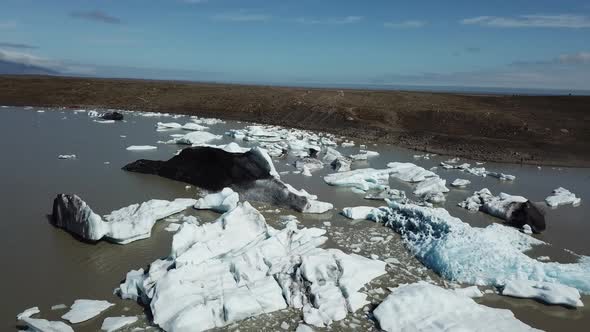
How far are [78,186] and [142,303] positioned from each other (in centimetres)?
557

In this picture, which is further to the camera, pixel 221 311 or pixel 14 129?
pixel 14 129

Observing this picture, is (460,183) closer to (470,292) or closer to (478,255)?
(478,255)

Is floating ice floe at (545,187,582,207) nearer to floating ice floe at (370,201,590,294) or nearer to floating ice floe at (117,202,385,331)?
floating ice floe at (370,201,590,294)

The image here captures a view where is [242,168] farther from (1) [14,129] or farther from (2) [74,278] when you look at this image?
(1) [14,129]

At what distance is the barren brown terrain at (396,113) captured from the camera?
57.3ft

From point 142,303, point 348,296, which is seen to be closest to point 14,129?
point 142,303

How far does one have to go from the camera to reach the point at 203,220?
8.16 metres

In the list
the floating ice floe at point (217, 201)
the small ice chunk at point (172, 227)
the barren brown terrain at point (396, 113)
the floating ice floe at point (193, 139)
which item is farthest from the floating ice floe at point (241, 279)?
the barren brown terrain at point (396, 113)

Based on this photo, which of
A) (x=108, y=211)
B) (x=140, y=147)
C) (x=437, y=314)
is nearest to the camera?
(x=437, y=314)

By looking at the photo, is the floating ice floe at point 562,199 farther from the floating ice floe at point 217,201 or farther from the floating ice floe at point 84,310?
the floating ice floe at point 84,310

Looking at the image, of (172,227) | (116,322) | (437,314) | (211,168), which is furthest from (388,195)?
(116,322)

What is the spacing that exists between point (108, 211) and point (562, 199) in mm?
10167

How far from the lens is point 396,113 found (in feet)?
75.0

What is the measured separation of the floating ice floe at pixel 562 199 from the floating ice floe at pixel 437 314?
21.0 feet
